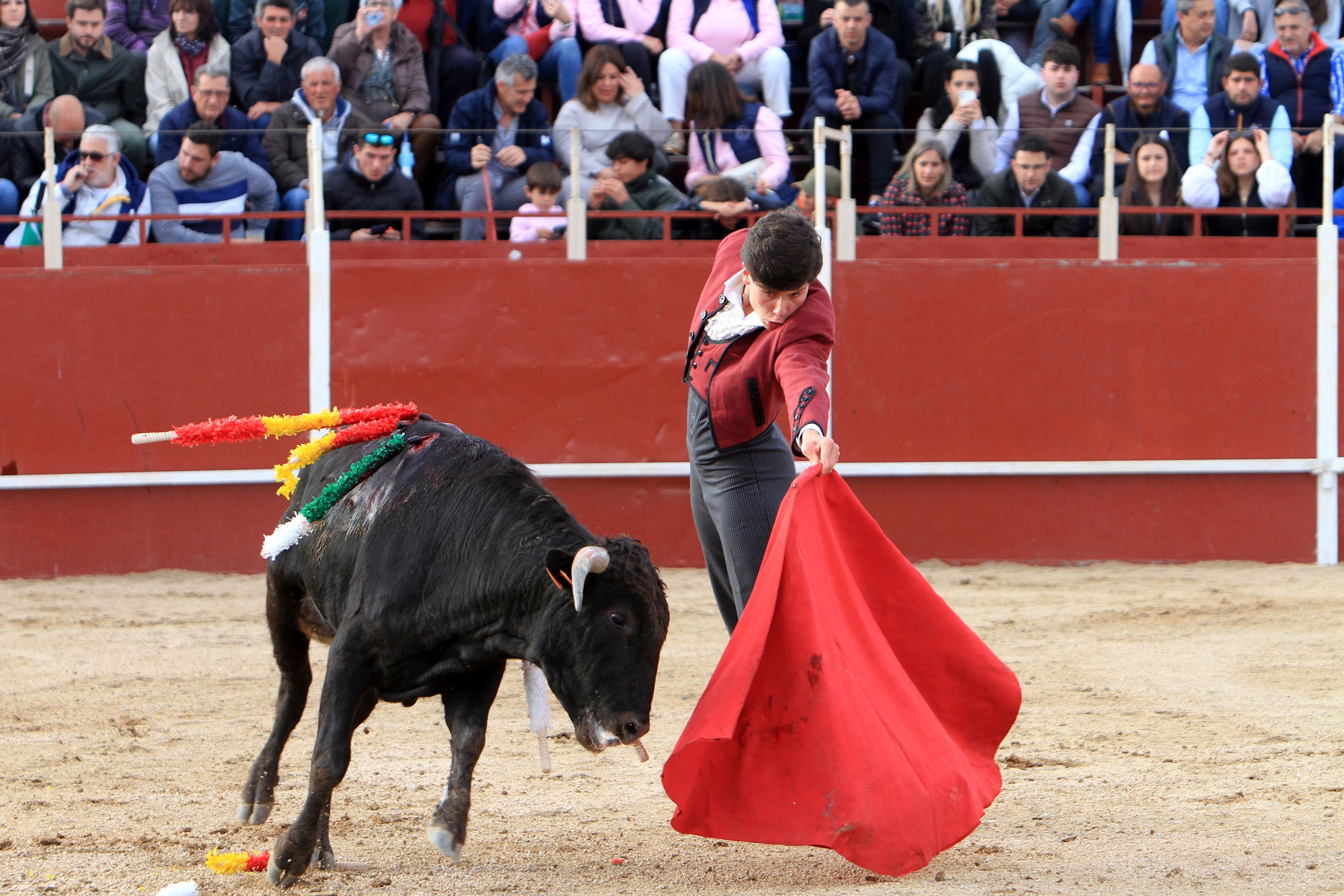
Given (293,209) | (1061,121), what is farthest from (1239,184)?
(293,209)

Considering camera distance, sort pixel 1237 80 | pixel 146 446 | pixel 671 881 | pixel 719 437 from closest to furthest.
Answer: pixel 671 881, pixel 719 437, pixel 146 446, pixel 1237 80

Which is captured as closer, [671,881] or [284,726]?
[671,881]

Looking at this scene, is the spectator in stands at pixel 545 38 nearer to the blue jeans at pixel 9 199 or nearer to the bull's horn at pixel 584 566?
the blue jeans at pixel 9 199

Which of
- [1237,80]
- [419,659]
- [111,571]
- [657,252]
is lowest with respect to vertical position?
[111,571]

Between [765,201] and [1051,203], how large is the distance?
1589mm

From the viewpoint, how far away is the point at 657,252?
298 inches

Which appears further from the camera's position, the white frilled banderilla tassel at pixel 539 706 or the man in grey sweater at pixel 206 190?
the man in grey sweater at pixel 206 190

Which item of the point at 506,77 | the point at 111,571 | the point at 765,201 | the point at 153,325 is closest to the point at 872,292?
the point at 765,201

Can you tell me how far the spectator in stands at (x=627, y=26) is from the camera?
27.3ft

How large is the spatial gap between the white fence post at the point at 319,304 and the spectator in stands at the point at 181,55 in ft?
3.88

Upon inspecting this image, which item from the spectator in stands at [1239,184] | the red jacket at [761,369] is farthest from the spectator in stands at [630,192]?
the red jacket at [761,369]

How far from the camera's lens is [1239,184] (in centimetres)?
772

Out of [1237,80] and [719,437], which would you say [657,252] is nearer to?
[1237,80]

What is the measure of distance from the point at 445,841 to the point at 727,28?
6.50 metres
